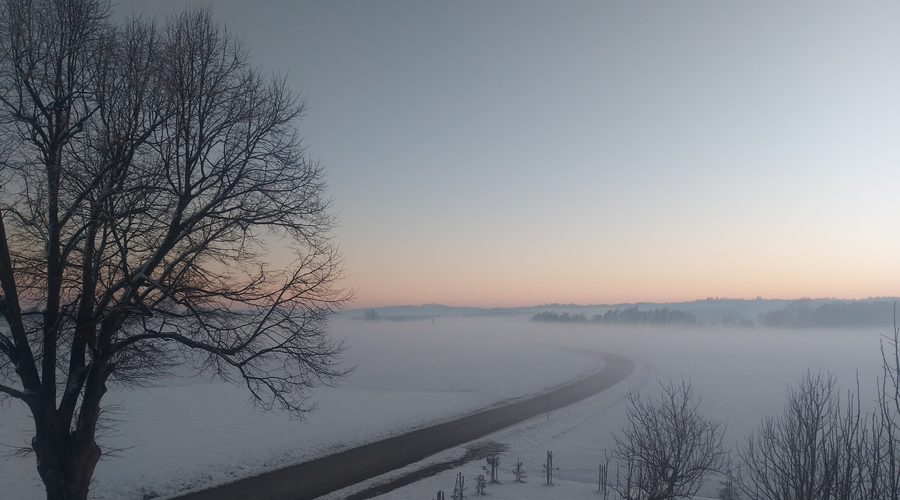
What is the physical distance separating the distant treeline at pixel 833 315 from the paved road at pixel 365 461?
434ft

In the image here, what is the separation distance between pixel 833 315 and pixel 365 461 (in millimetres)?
168373

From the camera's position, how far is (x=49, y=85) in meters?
7.80

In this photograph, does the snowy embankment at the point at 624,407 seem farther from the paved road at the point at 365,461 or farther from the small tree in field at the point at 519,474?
the paved road at the point at 365,461

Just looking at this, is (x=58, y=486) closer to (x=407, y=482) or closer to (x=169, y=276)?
(x=169, y=276)

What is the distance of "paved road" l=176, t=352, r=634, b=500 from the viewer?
1623cm

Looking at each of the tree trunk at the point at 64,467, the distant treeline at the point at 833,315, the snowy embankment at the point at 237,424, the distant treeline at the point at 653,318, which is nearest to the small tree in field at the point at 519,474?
the snowy embankment at the point at 237,424

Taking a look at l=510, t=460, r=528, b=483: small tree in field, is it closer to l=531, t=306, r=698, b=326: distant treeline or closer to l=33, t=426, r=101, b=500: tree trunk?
l=33, t=426, r=101, b=500: tree trunk

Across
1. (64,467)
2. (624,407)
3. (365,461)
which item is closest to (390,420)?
(365,461)

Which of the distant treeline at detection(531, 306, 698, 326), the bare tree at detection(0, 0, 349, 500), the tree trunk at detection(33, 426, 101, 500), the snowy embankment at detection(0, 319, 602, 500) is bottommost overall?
the distant treeline at detection(531, 306, 698, 326)

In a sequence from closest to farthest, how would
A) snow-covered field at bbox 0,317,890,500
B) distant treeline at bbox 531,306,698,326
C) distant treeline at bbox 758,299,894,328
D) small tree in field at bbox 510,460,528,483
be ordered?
snow-covered field at bbox 0,317,890,500
small tree in field at bbox 510,460,528,483
distant treeline at bbox 758,299,894,328
distant treeline at bbox 531,306,698,326

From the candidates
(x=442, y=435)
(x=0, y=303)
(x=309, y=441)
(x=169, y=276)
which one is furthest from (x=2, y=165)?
(x=442, y=435)

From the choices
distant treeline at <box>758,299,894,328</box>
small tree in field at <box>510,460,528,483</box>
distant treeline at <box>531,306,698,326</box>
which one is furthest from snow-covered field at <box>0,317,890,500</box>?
distant treeline at <box>531,306,698,326</box>

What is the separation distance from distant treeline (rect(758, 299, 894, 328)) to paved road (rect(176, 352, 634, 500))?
434 feet

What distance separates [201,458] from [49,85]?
1735cm
